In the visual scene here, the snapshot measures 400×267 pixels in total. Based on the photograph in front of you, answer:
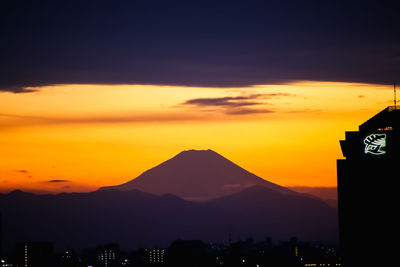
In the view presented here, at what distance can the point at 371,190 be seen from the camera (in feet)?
282

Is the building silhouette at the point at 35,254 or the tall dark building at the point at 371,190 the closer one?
the tall dark building at the point at 371,190

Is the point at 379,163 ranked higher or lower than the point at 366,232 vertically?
higher

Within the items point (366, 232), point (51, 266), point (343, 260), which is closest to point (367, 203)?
point (366, 232)

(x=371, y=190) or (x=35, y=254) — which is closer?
(x=371, y=190)

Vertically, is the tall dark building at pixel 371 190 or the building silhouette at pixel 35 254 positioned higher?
the tall dark building at pixel 371 190

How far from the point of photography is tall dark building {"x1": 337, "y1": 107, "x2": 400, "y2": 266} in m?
80.9

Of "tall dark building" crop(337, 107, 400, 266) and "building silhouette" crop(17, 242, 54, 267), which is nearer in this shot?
"tall dark building" crop(337, 107, 400, 266)

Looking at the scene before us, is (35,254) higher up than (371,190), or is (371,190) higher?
(371,190)

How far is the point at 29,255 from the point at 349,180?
381ft

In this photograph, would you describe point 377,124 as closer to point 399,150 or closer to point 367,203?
point 399,150

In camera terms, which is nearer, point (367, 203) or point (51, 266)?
point (367, 203)

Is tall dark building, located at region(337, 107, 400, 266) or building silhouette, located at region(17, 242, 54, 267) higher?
tall dark building, located at region(337, 107, 400, 266)

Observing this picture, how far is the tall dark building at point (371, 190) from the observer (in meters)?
80.9

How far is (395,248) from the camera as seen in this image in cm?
8162
